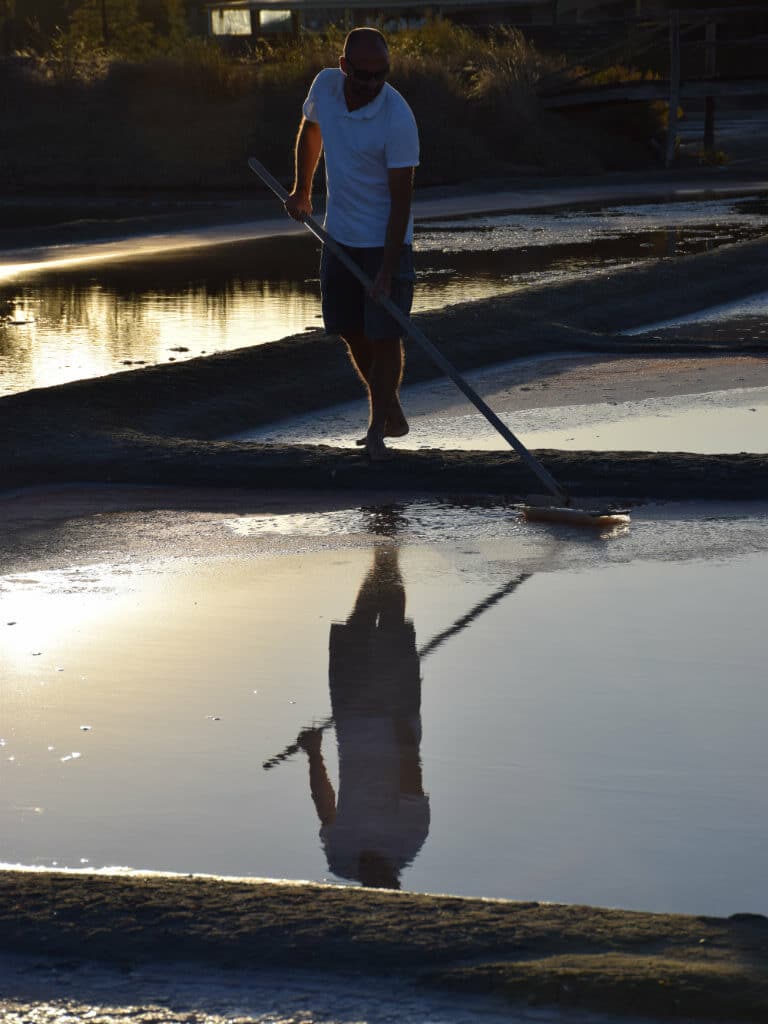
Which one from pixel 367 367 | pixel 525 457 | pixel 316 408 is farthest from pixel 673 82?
pixel 525 457

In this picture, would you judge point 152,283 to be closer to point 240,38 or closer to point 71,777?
point 71,777

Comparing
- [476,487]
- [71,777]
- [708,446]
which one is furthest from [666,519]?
[71,777]

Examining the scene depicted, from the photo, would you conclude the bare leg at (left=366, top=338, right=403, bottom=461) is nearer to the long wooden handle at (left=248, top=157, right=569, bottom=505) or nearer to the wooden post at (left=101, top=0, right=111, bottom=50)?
the long wooden handle at (left=248, top=157, right=569, bottom=505)

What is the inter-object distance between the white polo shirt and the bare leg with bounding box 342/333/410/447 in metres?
0.45

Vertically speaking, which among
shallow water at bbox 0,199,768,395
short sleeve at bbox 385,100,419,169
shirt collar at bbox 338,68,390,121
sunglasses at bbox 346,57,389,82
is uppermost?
sunglasses at bbox 346,57,389,82

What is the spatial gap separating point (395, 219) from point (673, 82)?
2483cm

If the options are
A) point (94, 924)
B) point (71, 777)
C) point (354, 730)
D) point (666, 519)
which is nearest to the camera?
point (94, 924)

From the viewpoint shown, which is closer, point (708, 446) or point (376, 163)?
point (376, 163)

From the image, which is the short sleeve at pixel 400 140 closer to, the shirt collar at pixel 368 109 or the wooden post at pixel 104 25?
the shirt collar at pixel 368 109

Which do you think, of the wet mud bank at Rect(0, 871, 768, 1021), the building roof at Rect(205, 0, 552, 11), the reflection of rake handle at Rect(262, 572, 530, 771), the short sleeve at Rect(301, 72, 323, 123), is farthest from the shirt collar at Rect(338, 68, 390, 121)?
the building roof at Rect(205, 0, 552, 11)

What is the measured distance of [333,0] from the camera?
53594mm

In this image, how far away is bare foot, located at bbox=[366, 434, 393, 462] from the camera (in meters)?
6.82

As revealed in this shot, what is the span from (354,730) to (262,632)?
818 millimetres

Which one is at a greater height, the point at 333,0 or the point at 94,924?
the point at 333,0
